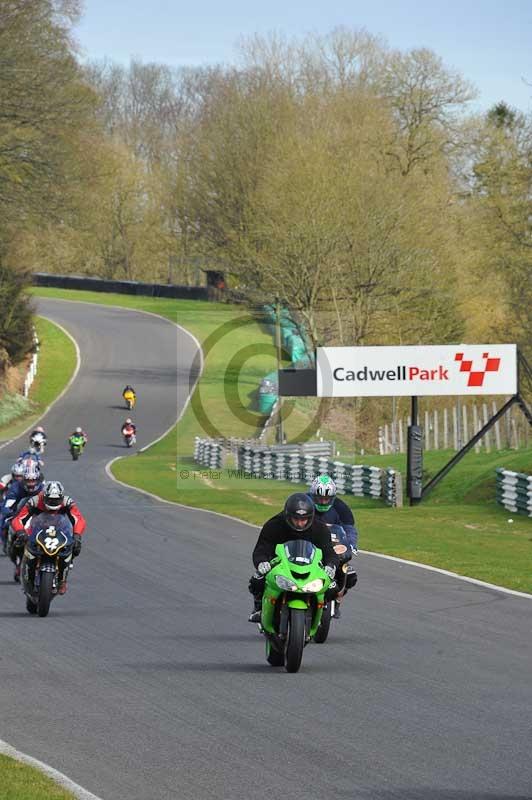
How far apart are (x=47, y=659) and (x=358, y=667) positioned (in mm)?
2785

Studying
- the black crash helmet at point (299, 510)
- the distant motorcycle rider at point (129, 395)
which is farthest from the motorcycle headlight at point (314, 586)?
the distant motorcycle rider at point (129, 395)

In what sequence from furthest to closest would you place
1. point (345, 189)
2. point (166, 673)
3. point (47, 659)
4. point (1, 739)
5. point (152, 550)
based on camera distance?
point (345, 189) → point (152, 550) → point (47, 659) → point (166, 673) → point (1, 739)

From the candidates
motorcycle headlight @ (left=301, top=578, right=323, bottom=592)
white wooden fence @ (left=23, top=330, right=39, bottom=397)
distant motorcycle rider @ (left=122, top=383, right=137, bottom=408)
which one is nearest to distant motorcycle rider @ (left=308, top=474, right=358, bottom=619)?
motorcycle headlight @ (left=301, top=578, right=323, bottom=592)

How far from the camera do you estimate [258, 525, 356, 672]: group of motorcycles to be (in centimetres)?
1119

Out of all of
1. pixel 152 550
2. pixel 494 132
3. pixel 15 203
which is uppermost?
pixel 494 132

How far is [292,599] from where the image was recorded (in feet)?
36.9

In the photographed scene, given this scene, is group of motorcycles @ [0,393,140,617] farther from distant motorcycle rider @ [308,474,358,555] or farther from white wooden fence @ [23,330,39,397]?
white wooden fence @ [23,330,39,397]

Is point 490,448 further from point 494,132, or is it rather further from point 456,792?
point 456,792

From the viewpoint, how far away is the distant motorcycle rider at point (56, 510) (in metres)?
15.3

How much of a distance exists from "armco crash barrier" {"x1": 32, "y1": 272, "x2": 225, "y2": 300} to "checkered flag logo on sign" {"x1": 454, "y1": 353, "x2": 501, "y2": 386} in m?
62.4

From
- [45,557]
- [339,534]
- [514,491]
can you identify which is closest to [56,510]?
[45,557]

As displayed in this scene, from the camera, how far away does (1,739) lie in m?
8.77

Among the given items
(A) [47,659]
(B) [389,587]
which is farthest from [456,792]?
(B) [389,587]

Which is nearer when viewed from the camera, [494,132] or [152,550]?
[152,550]
